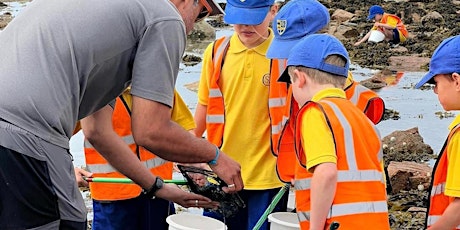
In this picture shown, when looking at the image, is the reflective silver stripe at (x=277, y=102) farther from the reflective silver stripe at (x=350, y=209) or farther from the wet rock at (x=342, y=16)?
the wet rock at (x=342, y=16)

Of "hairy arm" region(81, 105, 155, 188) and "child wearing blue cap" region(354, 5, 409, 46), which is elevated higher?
"hairy arm" region(81, 105, 155, 188)

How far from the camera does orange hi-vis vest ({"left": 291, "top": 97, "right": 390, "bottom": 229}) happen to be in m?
4.14

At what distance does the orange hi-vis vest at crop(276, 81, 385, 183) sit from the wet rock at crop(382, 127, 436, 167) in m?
3.36

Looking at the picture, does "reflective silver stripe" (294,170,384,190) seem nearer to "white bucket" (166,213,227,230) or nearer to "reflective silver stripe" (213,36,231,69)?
"white bucket" (166,213,227,230)

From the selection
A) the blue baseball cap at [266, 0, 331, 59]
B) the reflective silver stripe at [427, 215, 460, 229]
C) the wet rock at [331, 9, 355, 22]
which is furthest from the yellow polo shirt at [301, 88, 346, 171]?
the wet rock at [331, 9, 355, 22]

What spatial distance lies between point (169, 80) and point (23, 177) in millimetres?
669

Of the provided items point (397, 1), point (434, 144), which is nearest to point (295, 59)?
point (434, 144)

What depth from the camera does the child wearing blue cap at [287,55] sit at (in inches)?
207

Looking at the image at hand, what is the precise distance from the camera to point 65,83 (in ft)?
11.6

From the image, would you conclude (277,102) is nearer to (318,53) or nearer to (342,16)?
(318,53)

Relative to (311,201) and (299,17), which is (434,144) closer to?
(299,17)

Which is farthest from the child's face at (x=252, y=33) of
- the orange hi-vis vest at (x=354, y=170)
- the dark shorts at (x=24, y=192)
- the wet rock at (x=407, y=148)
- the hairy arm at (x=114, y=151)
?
the wet rock at (x=407, y=148)

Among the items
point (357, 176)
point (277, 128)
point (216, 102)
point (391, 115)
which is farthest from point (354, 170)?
point (391, 115)

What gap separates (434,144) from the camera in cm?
952
